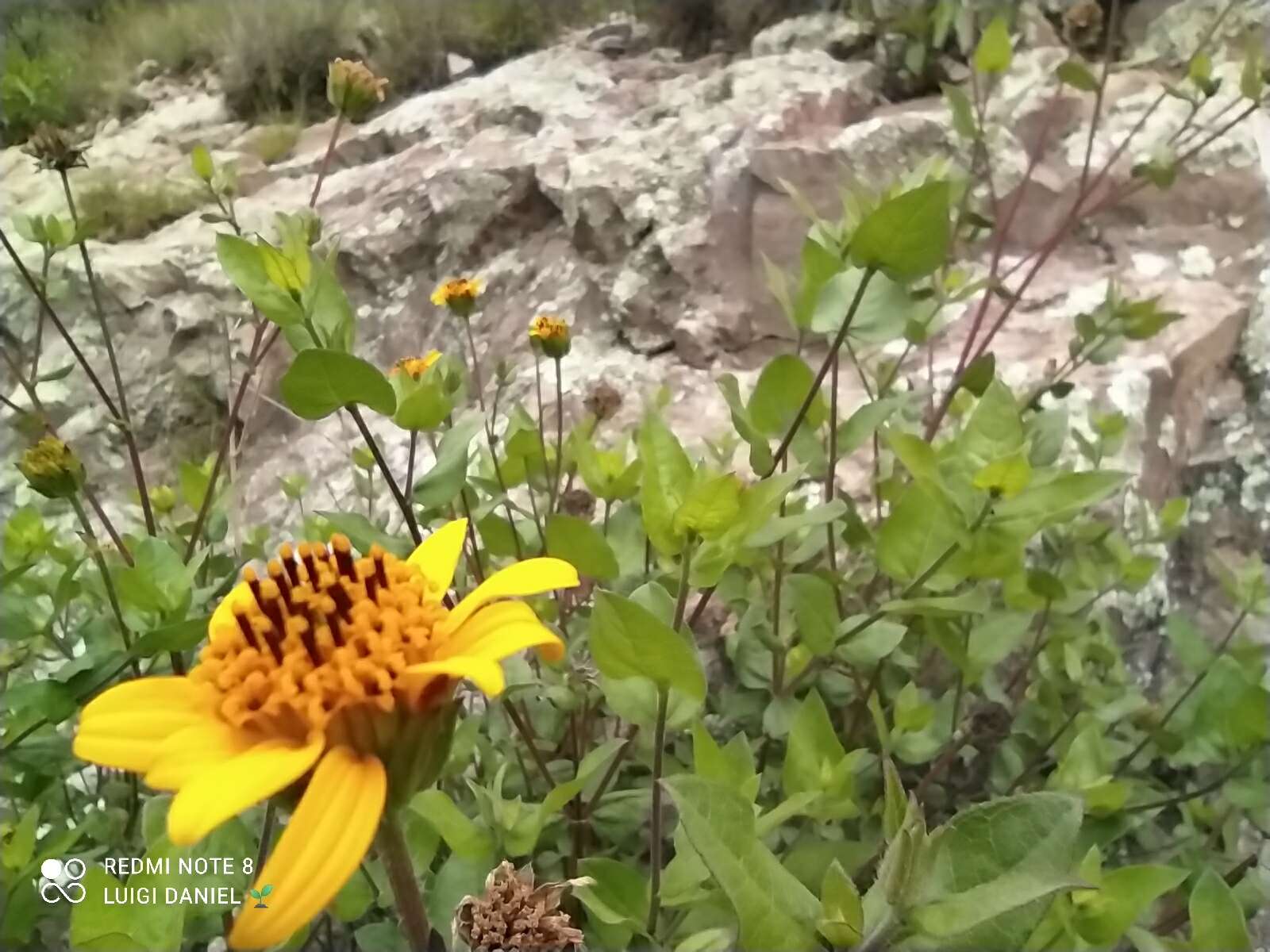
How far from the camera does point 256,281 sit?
33 centimetres

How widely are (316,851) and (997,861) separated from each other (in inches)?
6.5

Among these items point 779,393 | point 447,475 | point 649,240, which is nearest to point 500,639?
point 447,475

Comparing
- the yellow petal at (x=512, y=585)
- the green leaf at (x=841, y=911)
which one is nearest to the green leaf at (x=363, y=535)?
the yellow petal at (x=512, y=585)

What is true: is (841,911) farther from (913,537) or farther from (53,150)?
(53,150)

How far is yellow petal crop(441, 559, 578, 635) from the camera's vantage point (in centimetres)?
24

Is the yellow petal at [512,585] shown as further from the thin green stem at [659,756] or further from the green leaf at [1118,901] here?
the green leaf at [1118,901]

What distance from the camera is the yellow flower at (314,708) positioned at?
19 centimetres

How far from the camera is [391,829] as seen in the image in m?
0.23

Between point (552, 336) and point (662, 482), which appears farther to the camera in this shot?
point (552, 336)

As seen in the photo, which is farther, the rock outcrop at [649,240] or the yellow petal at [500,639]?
the rock outcrop at [649,240]

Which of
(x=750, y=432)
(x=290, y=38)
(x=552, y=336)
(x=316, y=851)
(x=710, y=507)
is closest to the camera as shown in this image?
(x=316, y=851)

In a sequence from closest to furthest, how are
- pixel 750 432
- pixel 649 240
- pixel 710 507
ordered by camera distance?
1. pixel 710 507
2. pixel 750 432
3. pixel 649 240

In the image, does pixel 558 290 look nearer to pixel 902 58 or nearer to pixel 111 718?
pixel 902 58

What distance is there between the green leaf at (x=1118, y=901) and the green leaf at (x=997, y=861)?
0.12m
